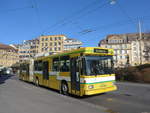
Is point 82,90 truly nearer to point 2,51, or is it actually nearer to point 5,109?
point 5,109

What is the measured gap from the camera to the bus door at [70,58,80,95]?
8.62 meters

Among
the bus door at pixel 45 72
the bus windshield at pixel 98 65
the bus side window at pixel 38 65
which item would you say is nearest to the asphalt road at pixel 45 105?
the bus windshield at pixel 98 65

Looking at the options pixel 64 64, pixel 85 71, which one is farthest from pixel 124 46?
pixel 85 71

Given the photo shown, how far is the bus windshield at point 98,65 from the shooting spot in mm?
8209

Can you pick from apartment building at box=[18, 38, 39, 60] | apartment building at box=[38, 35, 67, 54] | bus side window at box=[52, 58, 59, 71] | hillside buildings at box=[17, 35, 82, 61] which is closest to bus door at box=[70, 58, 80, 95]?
bus side window at box=[52, 58, 59, 71]

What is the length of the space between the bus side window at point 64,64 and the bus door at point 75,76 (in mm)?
542

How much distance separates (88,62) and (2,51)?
105 metres

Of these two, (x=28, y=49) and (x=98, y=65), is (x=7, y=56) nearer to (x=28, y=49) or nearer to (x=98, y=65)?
(x=28, y=49)

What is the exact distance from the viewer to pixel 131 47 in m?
72.7

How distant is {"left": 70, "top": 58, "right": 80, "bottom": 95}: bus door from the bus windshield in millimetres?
800

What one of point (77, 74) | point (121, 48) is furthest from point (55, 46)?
point (77, 74)

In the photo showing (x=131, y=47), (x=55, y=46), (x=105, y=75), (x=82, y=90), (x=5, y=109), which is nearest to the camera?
(x=5, y=109)

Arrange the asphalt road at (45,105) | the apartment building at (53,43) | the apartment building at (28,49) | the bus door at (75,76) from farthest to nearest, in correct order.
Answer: the apartment building at (28,49), the apartment building at (53,43), the bus door at (75,76), the asphalt road at (45,105)

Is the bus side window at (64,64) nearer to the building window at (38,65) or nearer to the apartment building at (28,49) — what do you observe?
the building window at (38,65)
